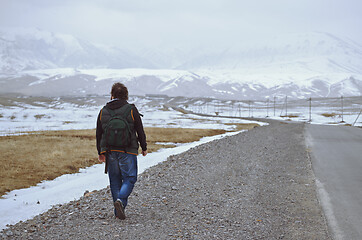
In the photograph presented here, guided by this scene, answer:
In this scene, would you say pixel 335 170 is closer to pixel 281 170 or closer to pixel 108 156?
pixel 281 170

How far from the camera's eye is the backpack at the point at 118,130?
662cm

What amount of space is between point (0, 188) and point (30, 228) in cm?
810

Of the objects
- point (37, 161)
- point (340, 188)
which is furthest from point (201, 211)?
point (37, 161)

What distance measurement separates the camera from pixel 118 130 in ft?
21.7

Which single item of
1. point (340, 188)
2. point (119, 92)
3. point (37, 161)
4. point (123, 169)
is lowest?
point (37, 161)

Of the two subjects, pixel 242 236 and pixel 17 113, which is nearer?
pixel 242 236

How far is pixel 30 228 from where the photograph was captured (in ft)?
23.3

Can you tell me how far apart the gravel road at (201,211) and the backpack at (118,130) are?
162cm

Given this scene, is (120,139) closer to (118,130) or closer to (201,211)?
(118,130)

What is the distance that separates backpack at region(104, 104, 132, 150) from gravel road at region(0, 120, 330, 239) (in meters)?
1.62

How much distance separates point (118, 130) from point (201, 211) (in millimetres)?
2837

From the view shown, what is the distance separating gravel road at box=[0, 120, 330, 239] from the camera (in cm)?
655

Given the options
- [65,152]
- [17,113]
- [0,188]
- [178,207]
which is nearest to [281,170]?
[178,207]

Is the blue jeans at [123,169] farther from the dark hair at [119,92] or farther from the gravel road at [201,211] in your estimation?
the dark hair at [119,92]
